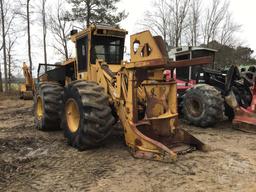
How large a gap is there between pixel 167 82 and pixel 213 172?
2.07 meters

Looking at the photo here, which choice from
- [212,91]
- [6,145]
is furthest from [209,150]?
[6,145]

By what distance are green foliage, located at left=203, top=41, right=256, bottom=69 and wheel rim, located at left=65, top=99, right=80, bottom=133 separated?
94.4 feet

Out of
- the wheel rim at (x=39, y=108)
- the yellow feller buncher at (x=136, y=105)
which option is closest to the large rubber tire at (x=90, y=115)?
the yellow feller buncher at (x=136, y=105)

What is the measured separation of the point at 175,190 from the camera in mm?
4227

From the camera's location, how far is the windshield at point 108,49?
24.6 ft

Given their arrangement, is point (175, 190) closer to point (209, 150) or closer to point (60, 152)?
point (209, 150)

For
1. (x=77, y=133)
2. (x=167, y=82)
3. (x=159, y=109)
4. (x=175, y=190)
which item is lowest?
(x=175, y=190)

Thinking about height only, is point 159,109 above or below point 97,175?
above

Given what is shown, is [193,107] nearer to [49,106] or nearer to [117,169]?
[49,106]

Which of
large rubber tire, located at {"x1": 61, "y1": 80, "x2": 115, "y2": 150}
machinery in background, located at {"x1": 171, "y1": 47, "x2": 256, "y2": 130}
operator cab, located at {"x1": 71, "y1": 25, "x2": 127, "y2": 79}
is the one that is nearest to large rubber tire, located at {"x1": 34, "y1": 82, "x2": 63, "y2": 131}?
operator cab, located at {"x1": 71, "y1": 25, "x2": 127, "y2": 79}

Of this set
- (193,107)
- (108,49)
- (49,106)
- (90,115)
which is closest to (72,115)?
(90,115)

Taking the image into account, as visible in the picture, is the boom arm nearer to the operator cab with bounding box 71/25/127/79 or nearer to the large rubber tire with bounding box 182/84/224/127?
the operator cab with bounding box 71/25/127/79

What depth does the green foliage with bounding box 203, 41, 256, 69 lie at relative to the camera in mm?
34438

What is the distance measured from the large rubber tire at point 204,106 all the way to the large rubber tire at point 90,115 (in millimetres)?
3597
